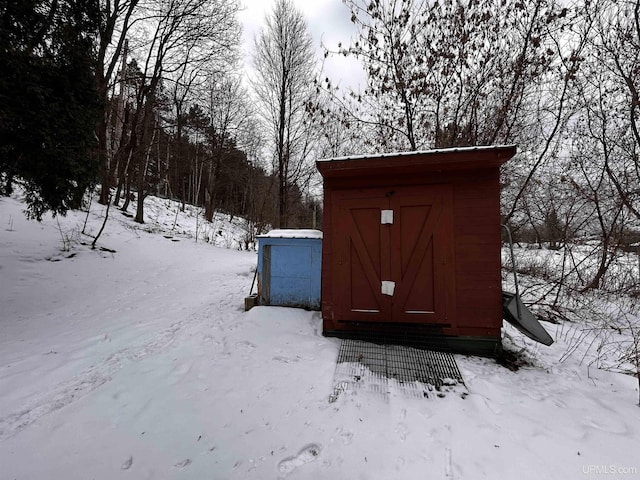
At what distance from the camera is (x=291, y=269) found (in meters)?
4.58

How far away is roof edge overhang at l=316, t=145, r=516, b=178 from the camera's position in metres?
3.09

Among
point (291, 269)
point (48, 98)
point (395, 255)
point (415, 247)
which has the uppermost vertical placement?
point (48, 98)

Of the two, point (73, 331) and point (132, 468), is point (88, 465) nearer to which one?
point (132, 468)

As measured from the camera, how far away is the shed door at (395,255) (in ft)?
11.4

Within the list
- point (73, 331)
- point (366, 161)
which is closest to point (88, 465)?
point (73, 331)

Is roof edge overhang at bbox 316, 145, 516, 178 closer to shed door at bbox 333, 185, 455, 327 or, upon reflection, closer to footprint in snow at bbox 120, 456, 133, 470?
shed door at bbox 333, 185, 455, 327

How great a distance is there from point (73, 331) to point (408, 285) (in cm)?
493

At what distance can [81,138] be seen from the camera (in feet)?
13.8

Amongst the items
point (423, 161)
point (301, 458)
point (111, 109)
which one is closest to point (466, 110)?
point (423, 161)

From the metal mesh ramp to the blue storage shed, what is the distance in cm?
126

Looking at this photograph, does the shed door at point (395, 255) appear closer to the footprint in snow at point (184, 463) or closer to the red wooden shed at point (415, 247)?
the red wooden shed at point (415, 247)

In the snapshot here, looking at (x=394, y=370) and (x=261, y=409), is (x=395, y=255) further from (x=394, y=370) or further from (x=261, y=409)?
(x=261, y=409)

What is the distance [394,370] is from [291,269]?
2360 mm

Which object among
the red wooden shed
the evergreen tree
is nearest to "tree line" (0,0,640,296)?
the evergreen tree
